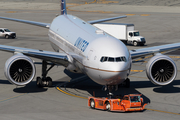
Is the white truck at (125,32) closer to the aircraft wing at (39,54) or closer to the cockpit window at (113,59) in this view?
the aircraft wing at (39,54)

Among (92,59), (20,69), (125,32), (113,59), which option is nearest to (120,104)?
(113,59)

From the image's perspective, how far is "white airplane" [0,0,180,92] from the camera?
25797 millimetres

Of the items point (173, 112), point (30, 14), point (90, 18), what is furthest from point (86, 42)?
point (30, 14)

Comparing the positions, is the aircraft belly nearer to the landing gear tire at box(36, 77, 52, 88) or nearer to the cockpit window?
the cockpit window

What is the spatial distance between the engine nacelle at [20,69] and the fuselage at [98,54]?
14.4 ft

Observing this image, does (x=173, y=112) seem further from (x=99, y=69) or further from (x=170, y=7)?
(x=170, y=7)

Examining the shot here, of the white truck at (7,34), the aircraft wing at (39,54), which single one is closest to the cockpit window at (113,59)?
the aircraft wing at (39,54)

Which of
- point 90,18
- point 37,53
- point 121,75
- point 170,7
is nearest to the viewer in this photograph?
point 121,75

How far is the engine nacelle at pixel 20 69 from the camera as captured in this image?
30.3 m

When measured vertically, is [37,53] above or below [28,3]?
below

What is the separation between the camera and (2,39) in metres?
74.4

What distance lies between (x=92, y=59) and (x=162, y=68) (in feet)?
25.4

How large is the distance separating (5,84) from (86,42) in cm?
1183

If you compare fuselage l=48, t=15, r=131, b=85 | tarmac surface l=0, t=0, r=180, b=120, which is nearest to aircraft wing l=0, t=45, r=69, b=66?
fuselage l=48, t=15, r=131, b=85
